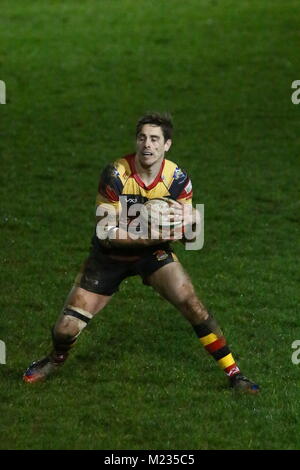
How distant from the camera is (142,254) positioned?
1016cm

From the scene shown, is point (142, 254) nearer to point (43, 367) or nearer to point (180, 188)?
point (180, 188)

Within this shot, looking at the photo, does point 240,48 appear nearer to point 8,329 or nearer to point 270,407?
point 8,329

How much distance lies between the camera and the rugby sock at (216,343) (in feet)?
33.4

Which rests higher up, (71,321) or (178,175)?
(178,175)

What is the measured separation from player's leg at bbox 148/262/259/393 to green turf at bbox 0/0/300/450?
206mm

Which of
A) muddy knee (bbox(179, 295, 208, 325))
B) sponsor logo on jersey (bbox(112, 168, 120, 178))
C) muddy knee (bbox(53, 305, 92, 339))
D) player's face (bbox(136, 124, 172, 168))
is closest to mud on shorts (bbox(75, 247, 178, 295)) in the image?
muddy knee (bbox(53, 305, 92, 339))

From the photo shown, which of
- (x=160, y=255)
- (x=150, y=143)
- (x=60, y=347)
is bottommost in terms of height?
(x=60, y=347)

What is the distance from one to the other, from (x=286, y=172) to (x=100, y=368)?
922 centimetres

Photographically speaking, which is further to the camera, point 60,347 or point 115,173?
point 60,347

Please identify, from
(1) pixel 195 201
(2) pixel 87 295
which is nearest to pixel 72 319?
(2) pixel 87 295

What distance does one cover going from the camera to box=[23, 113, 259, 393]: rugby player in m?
9.91

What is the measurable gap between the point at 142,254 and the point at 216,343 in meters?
1.18

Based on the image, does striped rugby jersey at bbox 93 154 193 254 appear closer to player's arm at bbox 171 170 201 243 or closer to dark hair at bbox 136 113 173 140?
player's arm at bbox 171 170 201 243

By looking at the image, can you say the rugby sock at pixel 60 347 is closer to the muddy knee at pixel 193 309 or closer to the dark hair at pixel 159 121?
the muddy knee at pixel 193 309
